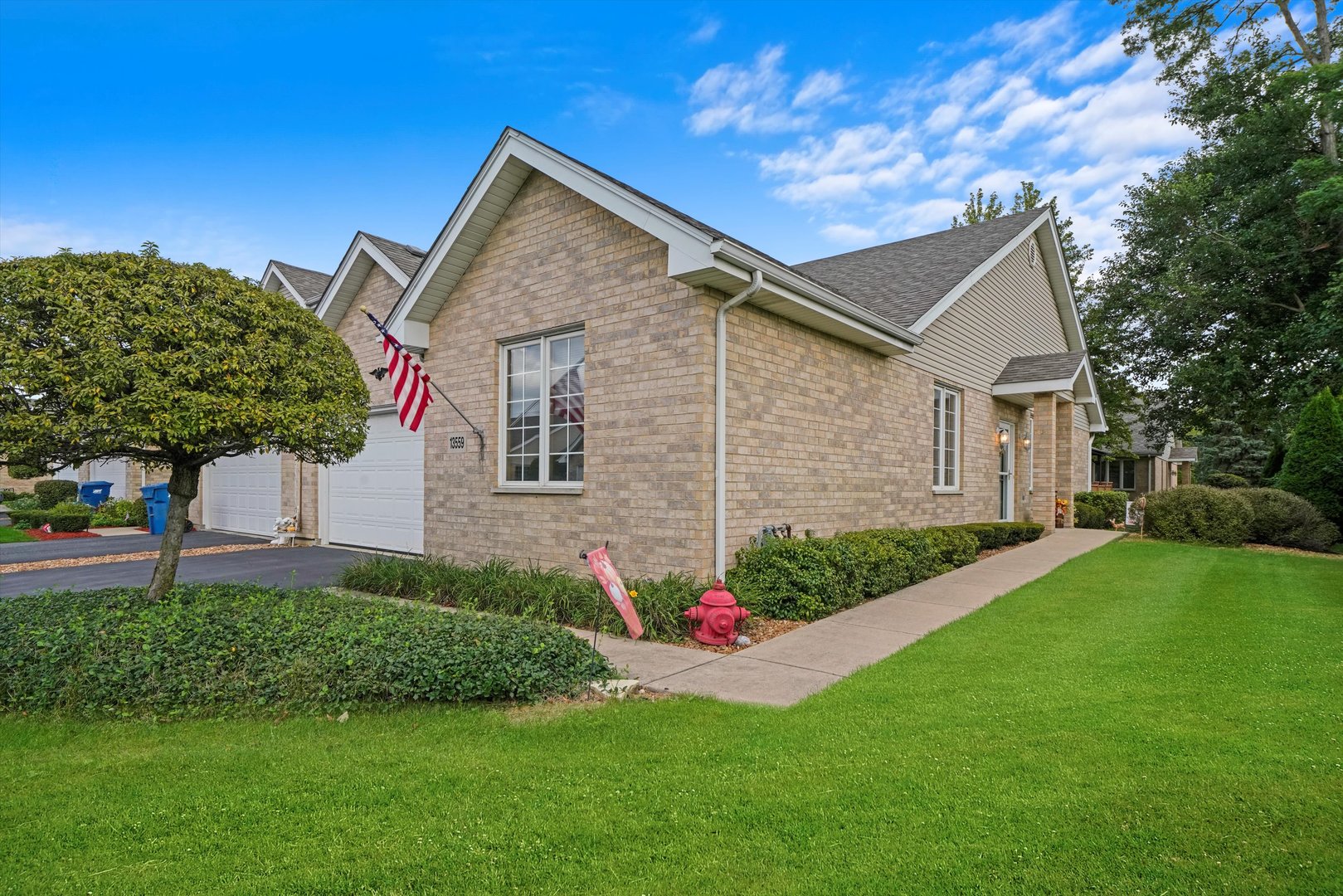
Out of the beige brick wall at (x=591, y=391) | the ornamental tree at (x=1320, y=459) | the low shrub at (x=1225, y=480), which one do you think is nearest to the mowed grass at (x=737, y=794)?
the beige brick wall at (x=591, y=391)

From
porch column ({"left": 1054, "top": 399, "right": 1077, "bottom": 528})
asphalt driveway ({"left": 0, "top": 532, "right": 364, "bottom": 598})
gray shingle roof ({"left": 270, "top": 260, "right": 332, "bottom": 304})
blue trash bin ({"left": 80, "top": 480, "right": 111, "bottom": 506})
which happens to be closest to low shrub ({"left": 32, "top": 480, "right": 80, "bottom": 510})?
blue trash bin ({"left": 80, "top": 480, "right": 111, "bottom": 506})

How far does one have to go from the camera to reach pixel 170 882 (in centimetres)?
254

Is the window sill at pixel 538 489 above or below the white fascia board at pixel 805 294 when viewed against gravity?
below

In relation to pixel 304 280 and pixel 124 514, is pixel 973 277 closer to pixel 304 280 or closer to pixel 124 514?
pixel 304 280

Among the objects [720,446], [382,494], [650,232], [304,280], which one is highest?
[304,280]

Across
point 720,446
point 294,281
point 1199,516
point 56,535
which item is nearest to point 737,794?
point 720,446

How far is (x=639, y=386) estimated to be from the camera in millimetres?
7793

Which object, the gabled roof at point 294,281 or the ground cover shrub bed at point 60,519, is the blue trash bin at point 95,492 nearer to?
the ground cover shrub bed at point 60,519

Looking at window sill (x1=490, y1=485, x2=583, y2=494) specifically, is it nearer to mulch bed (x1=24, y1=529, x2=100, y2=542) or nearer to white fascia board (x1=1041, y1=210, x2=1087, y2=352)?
mulch bed (x1=24, y1=529, x2=100, y2=542)

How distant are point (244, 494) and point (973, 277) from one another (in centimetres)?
1588

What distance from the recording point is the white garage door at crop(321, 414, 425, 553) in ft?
37.1

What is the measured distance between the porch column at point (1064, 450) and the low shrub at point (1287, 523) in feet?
10.2

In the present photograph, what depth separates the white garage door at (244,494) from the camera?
14547 millimetres

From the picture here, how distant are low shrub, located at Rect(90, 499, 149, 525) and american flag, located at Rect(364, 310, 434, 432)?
12.2 meters
